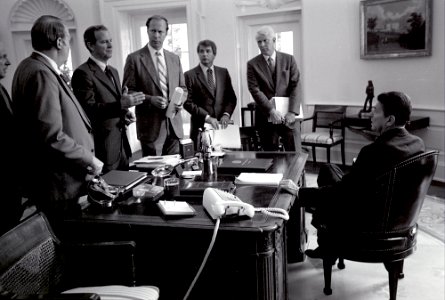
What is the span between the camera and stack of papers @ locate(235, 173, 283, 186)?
2.50 m

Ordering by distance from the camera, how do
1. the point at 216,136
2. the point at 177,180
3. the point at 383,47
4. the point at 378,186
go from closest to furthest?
the point at 378,186
the point at 177,180
the point at 216,136
the point at 383,47

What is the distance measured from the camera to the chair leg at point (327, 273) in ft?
8.95

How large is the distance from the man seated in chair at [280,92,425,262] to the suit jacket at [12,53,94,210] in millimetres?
1172

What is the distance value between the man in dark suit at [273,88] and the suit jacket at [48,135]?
2.55 m

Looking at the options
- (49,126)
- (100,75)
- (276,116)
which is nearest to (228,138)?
(100,75)

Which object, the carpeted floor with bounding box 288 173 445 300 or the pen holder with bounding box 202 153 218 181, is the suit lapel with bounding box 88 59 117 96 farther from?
the carpeted floor with bounding box 288 173 445 300

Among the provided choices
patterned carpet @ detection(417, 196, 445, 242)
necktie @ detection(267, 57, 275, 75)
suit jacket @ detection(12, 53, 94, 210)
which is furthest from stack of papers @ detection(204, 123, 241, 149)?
patterned carpet @ detection(417, 196, 445, 242)

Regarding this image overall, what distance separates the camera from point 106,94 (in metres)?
3.60

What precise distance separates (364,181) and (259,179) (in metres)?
0.56

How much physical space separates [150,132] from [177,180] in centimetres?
171

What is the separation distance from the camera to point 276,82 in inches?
192

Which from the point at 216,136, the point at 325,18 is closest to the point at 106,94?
the point at 216,136

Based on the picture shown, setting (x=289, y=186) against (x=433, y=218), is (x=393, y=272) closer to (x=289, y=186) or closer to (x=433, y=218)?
(x=289, y=186)

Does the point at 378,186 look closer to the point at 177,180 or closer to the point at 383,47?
the point at 177,180
